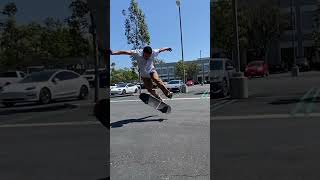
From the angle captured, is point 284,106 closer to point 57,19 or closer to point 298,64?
point 298,64

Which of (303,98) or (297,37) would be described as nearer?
(297,37)

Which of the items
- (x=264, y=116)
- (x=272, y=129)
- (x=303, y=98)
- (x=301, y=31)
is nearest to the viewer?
(x=301, y=31)

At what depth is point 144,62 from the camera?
4.00m

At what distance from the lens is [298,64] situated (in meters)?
4.79

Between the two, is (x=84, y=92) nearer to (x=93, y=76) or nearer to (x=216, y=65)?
(x=93, y=76)

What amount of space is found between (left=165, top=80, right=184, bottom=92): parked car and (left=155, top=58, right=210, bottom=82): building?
8 cm

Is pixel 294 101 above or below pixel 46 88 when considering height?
below

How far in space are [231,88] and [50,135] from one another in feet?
5.56

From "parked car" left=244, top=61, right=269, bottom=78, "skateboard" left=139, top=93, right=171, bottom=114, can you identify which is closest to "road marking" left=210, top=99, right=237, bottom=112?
"parked car" left=244, top=61, right=269, bottom=78

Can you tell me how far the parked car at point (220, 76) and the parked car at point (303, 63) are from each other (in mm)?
654

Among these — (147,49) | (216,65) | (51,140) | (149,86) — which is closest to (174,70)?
(147,49)

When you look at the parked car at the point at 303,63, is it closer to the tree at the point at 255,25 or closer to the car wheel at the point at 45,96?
the tree at the point at 255,25

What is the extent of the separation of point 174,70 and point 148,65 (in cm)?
31

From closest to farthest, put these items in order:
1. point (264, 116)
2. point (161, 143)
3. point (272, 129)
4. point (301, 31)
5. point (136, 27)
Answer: point (136, 27), point (301, 31), point (264, 116), point (161, 143), point (272, 129)
